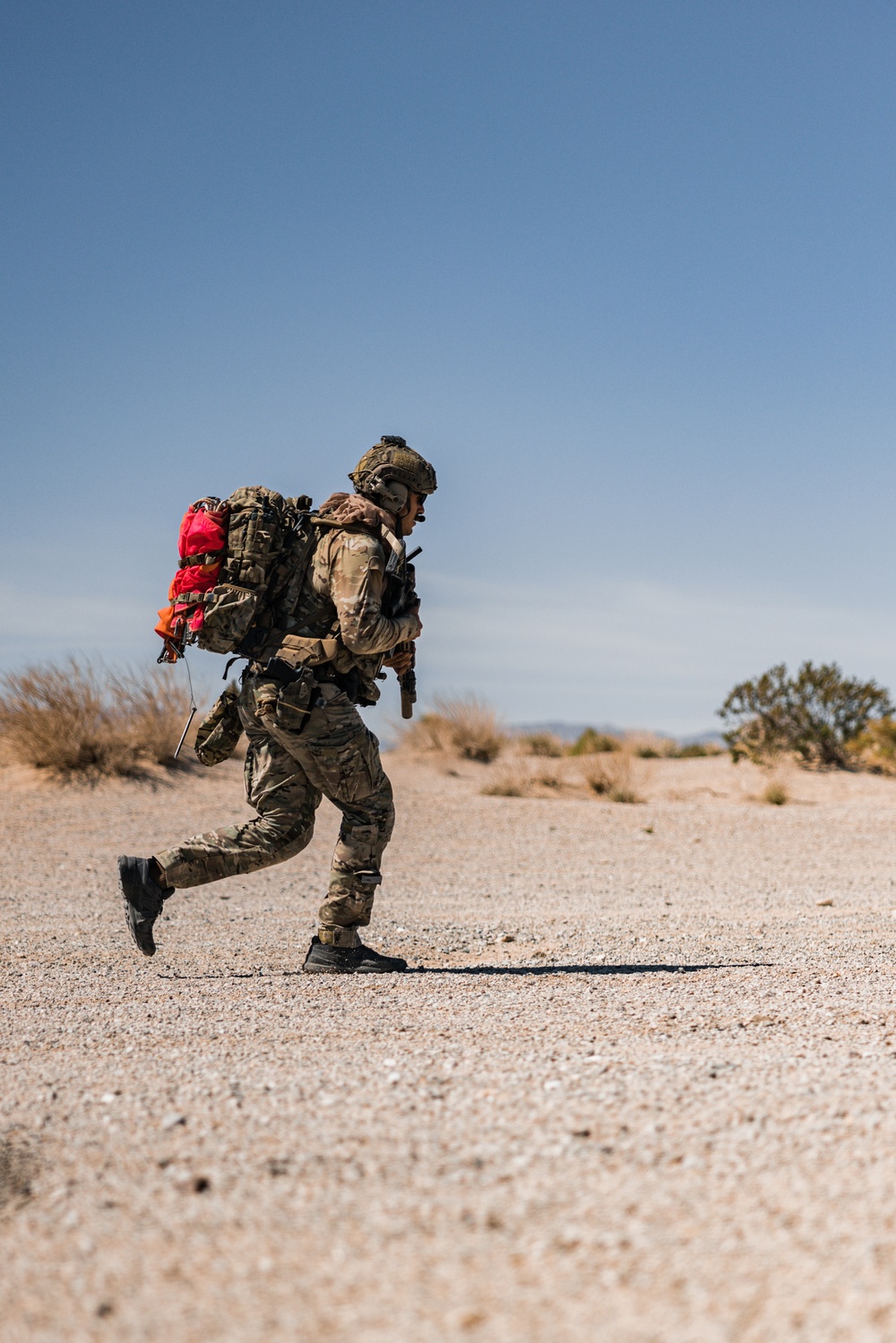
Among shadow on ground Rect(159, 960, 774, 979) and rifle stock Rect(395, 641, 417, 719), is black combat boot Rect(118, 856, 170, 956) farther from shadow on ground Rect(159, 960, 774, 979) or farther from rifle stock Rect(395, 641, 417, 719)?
rifle stock Rect(395, 641, 417, 719)

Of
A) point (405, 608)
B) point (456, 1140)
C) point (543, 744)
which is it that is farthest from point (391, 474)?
point (543, 744)

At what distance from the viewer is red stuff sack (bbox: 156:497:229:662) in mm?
5246

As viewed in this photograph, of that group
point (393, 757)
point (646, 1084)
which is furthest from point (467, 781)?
point (646, 1084)

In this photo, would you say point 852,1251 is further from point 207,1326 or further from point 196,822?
point 196,822

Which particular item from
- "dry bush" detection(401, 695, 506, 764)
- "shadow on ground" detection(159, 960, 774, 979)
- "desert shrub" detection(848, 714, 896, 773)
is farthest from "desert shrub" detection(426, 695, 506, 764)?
"shadow on ground" detection(159, 960, 774, 979)

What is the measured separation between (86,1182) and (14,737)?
12.3 metres

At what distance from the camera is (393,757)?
18.8 meters

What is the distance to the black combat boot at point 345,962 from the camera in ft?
18.3

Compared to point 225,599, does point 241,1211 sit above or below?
below

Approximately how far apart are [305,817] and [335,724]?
0.54 metres

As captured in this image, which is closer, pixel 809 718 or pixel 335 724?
pixel 335 724

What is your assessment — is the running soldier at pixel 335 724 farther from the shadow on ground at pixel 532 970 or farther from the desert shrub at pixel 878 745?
the desert shrub at pixel 878 745

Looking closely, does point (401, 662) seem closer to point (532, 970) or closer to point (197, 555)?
point (197, 555)

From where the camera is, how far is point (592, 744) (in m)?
24.7
